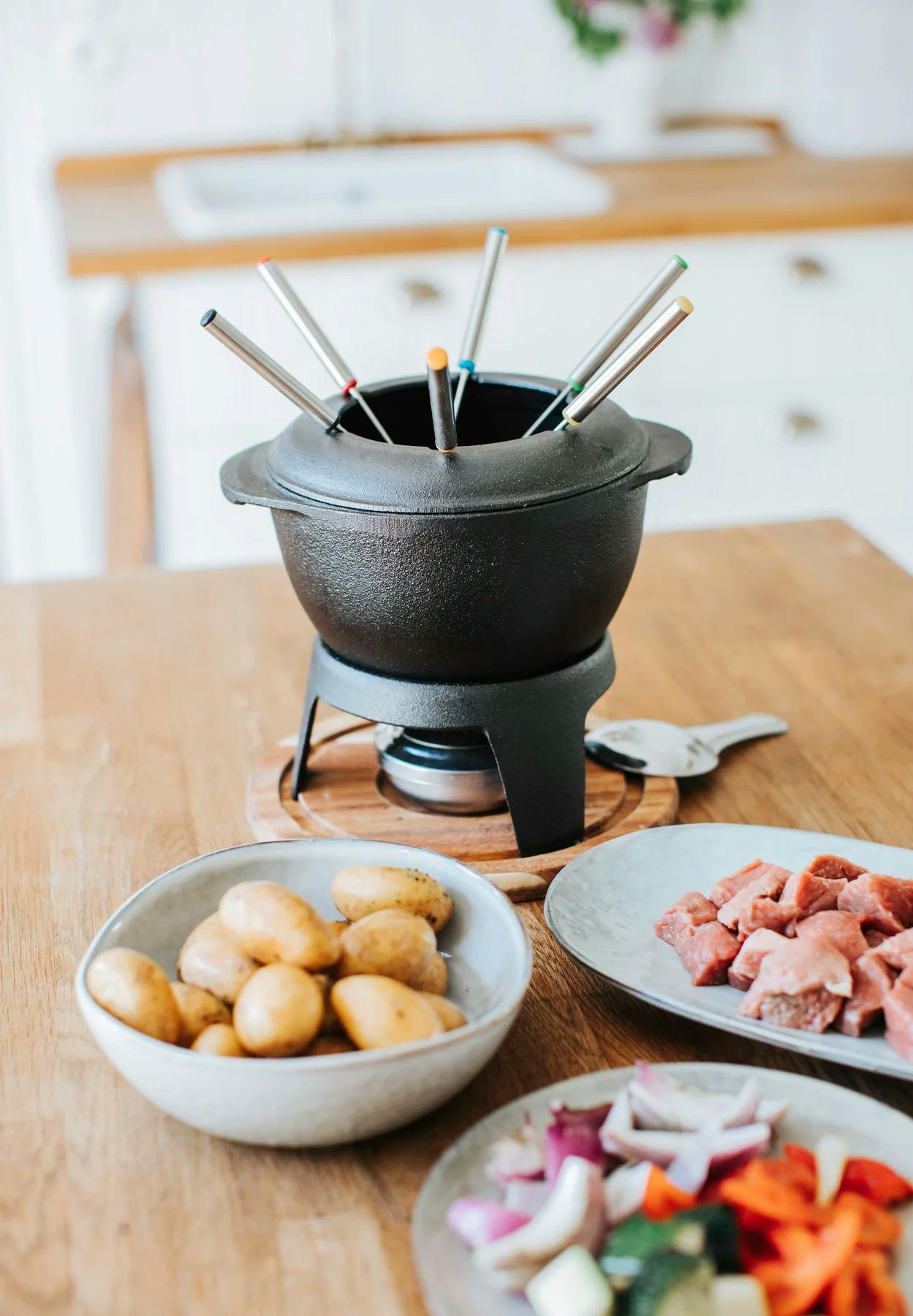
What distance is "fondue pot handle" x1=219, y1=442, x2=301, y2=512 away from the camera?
0.95 metres

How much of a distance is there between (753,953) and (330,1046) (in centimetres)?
26

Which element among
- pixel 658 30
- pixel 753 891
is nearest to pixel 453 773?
pixel 753 891

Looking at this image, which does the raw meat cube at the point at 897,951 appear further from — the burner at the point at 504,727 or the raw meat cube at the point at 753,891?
the burner at the point at 504,727

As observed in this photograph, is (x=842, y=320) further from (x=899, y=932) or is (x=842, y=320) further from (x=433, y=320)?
(x=899, y=932)

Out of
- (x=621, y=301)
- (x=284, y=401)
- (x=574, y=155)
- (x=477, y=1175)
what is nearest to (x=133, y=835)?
(x=477, y=1175)

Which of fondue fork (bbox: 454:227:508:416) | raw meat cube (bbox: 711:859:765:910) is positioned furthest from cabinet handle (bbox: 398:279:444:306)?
raw meat cube (bbox: 711:859:765:910)

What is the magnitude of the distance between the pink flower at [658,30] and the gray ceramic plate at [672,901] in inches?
98.6

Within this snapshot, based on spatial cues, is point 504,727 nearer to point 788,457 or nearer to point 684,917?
point 684,917

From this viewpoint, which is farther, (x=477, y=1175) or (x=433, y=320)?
(x=433, y=320)

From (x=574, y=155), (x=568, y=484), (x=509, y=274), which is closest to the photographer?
(x=568, y=484)

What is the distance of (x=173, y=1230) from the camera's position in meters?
0.70

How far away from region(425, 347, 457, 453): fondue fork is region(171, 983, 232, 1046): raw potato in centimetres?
39

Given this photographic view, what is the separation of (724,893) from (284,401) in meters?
1.79

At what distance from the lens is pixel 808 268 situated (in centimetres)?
259
